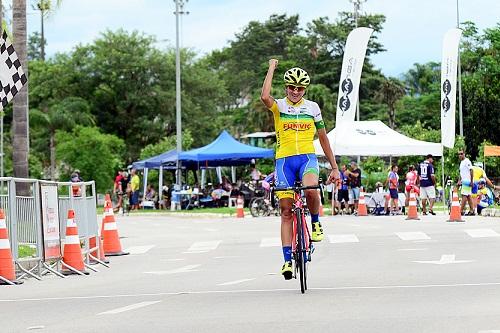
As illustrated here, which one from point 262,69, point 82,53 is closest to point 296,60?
point 262,69

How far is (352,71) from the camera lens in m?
44.1

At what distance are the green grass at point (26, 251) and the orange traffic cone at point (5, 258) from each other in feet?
3.04

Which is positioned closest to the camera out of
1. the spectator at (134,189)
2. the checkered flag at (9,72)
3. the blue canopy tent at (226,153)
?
the checkered flag at (9,72)

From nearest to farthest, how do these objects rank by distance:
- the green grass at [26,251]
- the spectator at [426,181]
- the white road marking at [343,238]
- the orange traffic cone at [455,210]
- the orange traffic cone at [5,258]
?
the orange traffic cone at [5,258] < the green grass at [26,251] < the white road marking at [343,238] < the orange traffic cone at [455,210] < the spectator at [426,181]

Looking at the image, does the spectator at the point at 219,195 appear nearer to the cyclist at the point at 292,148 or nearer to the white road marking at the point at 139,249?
the white road marking at the point at 139,249

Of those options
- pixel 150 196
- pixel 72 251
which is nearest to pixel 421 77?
pixel 150 196

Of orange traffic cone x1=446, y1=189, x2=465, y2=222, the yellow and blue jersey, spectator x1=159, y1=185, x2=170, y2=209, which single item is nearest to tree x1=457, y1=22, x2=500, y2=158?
spectator x1=159, y1=185, x2=170, y2=209

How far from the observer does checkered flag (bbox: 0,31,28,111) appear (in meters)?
16.2

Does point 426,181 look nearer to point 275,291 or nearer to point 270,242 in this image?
point 270,242

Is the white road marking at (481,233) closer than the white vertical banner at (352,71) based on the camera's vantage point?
Yes

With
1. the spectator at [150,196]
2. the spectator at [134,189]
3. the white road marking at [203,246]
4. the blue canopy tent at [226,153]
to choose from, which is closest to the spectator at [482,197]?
the white road marking at [203,246]

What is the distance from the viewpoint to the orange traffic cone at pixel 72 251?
17.0 m

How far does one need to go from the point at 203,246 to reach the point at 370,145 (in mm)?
17848

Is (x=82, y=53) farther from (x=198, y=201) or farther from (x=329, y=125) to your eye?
(x=198, y=201)
